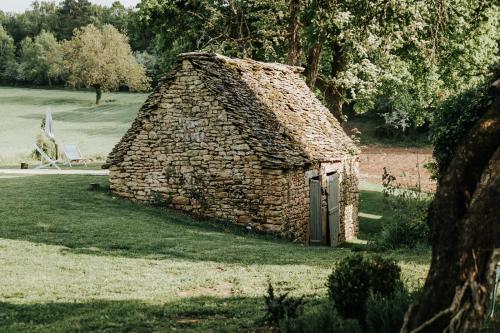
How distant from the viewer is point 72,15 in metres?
91.1

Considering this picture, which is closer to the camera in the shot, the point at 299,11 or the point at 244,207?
the point at 244,207

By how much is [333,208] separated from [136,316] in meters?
11.4

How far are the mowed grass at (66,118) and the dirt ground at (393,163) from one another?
18461mm

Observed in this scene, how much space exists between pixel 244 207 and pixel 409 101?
1404 cm

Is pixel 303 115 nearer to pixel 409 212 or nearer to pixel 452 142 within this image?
pixel 409 212

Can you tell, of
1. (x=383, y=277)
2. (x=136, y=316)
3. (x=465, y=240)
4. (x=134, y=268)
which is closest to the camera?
(x=465, y=240)

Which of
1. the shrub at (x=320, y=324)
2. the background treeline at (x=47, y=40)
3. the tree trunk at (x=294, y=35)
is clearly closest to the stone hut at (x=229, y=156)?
the tree trunk at (x=294, y=35)

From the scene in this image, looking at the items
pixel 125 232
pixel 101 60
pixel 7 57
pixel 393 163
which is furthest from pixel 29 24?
pixel 125 232

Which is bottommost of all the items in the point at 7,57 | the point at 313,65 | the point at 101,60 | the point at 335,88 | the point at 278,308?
the point at 278,308

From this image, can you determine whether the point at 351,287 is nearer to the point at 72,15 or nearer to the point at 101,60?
the point at 101,60

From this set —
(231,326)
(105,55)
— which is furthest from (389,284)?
(105,55)

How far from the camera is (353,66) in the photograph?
2430 centimetres

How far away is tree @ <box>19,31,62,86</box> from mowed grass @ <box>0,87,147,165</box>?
3498 mm

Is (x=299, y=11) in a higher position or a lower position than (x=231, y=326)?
higher
